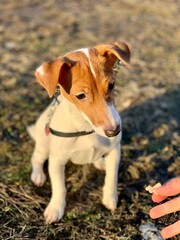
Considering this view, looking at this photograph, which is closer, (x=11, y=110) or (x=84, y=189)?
(x=84, y=189)

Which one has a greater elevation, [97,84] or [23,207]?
[97,84]

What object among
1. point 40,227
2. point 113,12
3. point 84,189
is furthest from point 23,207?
point 113,12

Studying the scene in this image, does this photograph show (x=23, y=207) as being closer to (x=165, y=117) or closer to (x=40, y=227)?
(x=40, y=227)

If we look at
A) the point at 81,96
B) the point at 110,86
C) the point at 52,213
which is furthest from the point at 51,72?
Result: the point at 52,213

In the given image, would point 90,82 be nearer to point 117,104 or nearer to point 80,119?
point 80,119

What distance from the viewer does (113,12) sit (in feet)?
27.2

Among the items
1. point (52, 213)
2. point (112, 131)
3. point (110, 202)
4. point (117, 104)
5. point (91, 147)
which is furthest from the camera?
point (117, 104)

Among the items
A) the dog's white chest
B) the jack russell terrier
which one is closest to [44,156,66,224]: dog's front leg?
the jack russell terrier

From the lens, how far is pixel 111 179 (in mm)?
4008

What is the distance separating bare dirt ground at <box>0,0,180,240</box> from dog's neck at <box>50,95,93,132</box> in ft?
2.66

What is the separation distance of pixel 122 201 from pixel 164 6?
206 inches

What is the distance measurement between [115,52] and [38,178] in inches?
61.0

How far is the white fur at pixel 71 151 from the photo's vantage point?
12.1ft

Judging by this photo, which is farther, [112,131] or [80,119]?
[80,119]
